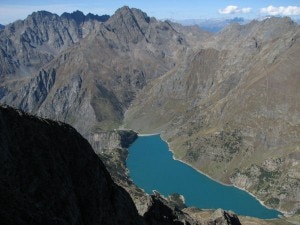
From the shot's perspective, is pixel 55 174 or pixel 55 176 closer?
pixel 55 176

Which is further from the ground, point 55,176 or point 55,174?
point 55,174

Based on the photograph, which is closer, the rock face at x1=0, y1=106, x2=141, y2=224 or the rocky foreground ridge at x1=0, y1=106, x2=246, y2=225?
the rocky foreground ridge at x1=0, y1=106, x2=246, y2=225

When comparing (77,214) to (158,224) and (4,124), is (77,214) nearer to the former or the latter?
(4,124)

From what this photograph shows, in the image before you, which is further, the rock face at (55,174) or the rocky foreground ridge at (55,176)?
the rock face at (55,174)

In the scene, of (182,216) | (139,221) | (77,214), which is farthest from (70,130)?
(182,216)
